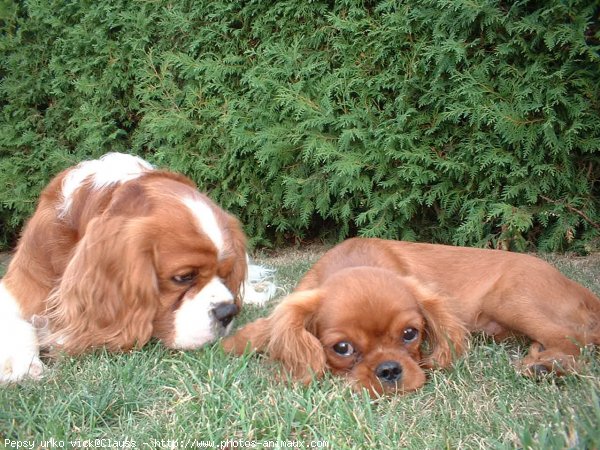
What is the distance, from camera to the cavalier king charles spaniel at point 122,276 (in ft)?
9.55

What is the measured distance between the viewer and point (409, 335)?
9.36ft

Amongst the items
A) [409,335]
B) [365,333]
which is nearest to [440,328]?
[409,335]

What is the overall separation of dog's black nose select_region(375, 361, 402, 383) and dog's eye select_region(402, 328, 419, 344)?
23 centimetres

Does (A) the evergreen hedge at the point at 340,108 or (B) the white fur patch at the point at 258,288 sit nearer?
(B) the white fur patch at the point at 258,288

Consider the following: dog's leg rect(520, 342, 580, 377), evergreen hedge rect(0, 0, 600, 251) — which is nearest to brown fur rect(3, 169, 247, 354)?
dog's leg rect(520, 342, 580, 377)

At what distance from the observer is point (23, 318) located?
3207mm

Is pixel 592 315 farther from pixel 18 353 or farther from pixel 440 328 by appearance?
pixel 18 353

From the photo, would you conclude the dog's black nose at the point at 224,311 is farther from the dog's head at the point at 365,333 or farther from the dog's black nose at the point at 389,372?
the dog's black nose at the point at 389,372

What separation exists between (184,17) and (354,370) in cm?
452

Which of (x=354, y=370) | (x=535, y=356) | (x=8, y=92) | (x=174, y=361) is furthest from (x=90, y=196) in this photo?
(x=8, y=92)

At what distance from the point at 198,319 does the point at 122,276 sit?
41 cm

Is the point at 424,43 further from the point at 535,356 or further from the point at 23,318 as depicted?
the point at 23,318

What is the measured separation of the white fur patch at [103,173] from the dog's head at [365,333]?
3.50 feet

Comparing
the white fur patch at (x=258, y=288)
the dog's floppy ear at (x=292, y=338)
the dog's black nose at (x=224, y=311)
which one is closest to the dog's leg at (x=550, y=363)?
the dog's floppy ear at (x=292, y=338)
